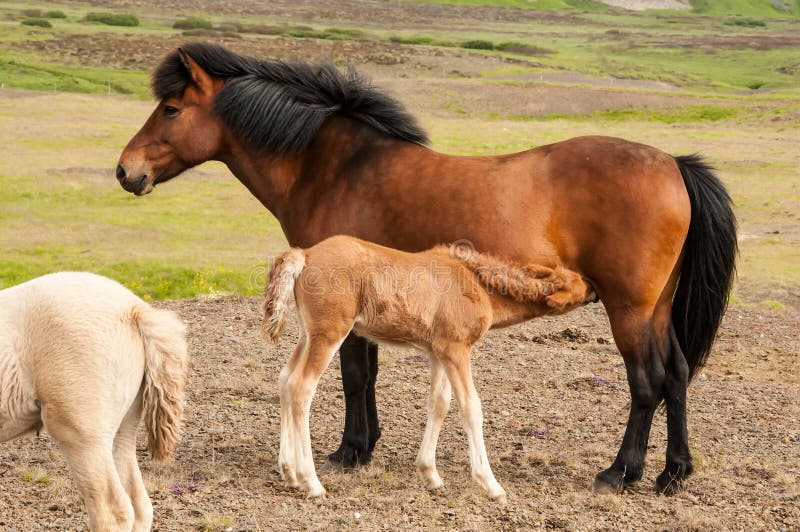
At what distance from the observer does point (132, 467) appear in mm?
5242

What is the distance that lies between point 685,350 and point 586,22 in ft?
483

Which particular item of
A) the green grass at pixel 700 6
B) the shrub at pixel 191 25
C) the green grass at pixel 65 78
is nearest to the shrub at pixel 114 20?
the shrub at pixel 191 25

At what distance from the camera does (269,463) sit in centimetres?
745

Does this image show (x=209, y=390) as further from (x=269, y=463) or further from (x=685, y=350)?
(x=685, y=350)

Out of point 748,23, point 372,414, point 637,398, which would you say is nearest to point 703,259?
point 637,398

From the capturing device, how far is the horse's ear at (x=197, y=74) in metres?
8.00

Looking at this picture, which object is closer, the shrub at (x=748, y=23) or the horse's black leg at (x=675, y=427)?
the horse's black leg at (x=675, y=427)

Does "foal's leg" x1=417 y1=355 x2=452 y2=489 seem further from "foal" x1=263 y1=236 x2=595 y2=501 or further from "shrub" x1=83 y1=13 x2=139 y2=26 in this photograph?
"shrub" x1=83 y1=13 x2=139 y2=26

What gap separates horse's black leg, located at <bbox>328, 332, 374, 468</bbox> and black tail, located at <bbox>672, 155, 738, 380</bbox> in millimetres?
2708

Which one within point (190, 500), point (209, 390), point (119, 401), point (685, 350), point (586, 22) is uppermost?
point (119, 401)

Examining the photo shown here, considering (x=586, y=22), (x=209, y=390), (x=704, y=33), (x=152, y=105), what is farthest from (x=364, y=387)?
(x=586, y=22)

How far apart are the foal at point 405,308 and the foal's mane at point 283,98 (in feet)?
4.51

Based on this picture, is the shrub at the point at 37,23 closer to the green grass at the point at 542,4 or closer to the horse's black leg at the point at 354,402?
the horse's black leg at the point at 354,402

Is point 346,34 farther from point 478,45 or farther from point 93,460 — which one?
point 93,460
